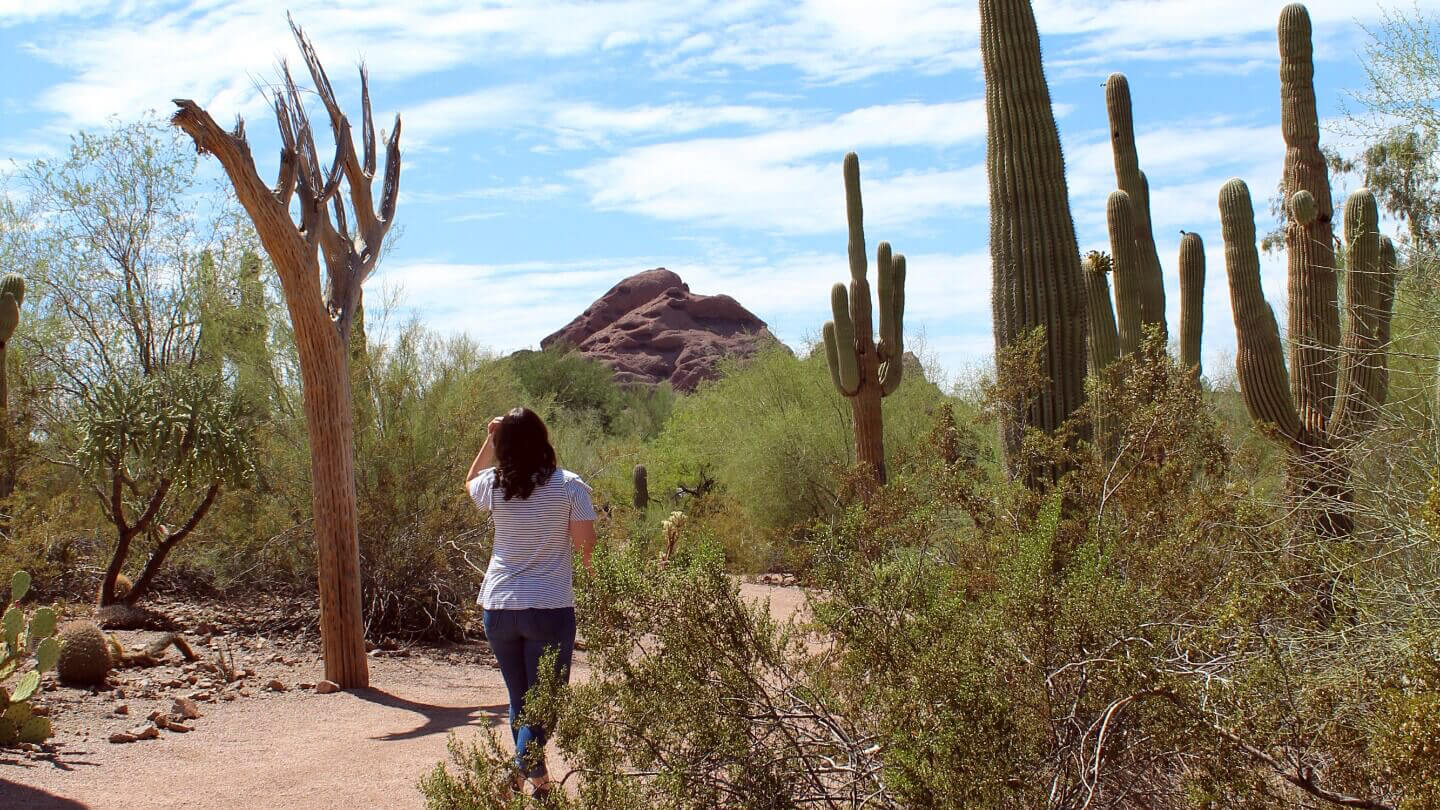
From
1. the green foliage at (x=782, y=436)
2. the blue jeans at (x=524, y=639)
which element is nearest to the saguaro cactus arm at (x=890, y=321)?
the green foliage at (x=782, y=436)

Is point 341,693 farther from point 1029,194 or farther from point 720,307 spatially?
point 720,307

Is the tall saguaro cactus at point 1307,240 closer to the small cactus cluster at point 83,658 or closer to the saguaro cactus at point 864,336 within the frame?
the saguaro cactus at point 864,336

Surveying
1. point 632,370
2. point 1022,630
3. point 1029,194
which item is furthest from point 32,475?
point 632,370

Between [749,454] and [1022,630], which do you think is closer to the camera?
[1022,630]

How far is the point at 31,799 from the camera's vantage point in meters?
5.42

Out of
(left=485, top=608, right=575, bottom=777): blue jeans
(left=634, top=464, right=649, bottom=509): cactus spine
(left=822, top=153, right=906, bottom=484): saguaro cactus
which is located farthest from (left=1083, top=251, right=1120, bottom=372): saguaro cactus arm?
(left=634, top=464, right=649, bottom=509): cactus spine

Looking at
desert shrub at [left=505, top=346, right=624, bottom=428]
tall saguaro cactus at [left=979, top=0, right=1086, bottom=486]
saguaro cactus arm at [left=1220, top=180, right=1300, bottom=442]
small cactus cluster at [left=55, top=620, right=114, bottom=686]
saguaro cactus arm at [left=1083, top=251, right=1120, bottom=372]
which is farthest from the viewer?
desert shrub at [left=505, top=346, right=624, bottom=428]

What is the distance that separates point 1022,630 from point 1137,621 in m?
0.40

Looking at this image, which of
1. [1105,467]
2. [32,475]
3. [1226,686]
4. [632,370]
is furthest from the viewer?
[632,370]

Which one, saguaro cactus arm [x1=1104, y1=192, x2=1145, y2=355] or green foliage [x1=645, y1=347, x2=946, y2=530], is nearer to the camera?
saguaro cactus arm [x1=1104, y1=192, x2=1145, y2=355]

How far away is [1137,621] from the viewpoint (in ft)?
12.5

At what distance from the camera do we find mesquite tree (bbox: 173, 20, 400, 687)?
7992mm

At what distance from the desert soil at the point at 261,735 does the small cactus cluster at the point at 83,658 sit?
11 cm

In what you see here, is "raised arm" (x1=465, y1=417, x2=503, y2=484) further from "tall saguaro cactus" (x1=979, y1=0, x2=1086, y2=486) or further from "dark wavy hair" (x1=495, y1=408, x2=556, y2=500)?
"tall saguaro cactus" (x1=979, y1=0, x2=1086, y2=486)
